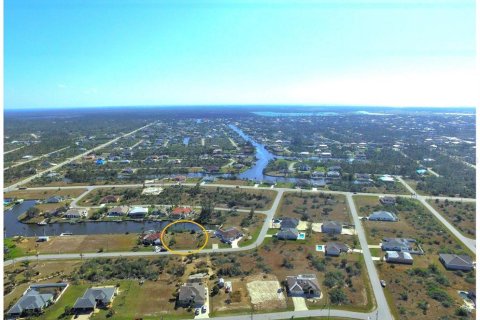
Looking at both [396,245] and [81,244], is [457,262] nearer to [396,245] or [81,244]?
[396,245]

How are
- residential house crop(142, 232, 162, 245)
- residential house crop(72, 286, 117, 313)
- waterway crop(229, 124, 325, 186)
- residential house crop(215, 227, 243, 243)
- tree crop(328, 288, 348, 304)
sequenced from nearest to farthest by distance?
residential house crop(72, 286, 117, 313), tree crop(328, 288, 348, 304), residential house crop(142, 232, 162, 245), residential house crop(215, 227, 243, 243), waterway crop(229, 124, 325, 186)

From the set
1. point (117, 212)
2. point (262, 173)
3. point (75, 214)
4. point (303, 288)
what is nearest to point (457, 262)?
point (303, 288)

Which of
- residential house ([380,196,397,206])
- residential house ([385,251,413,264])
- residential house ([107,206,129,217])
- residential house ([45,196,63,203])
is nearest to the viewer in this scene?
residential house ([385,251,413,264])

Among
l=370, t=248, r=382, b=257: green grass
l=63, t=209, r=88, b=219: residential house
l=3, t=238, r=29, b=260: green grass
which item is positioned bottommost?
l=3, t=238, r=29, b=260: green grass

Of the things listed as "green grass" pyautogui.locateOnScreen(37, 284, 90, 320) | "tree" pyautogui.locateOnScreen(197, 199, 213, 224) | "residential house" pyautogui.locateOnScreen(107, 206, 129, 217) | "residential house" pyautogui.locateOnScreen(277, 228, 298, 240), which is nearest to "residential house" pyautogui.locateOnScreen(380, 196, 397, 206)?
"residential house" pyautogui.locateOnScreen(277, 228, 298, 240)

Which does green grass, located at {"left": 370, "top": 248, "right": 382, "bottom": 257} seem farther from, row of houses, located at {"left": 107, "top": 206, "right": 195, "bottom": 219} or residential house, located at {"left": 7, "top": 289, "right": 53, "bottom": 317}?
residential house, located at {"left": 7, "top": 289, "right": 53, "bottom": 317}

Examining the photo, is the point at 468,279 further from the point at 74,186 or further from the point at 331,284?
the point at 74,186
